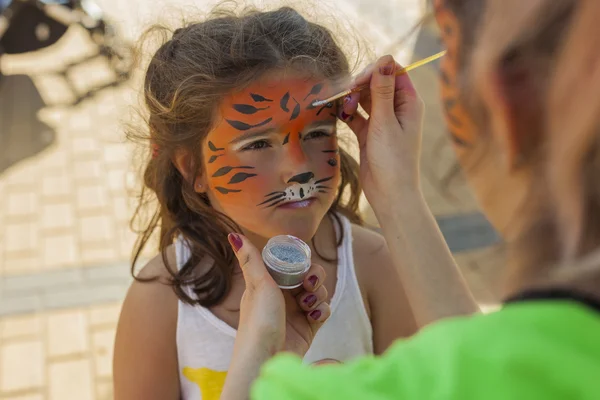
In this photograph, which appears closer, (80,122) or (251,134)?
(251,134)

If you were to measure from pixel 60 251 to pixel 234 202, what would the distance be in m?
2.22

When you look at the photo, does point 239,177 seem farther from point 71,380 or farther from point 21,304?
point 21,304

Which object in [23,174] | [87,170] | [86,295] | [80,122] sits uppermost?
[80,122]

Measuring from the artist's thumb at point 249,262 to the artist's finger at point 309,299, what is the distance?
0.47 ft

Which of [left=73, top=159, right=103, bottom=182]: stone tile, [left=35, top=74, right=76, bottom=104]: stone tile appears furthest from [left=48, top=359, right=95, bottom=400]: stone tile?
[left=35, top=74, right=76, bottom=104]: stone tile

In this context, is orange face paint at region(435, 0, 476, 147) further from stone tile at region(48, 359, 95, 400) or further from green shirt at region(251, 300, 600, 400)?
stone tile at region(48, 359, 95, 400)

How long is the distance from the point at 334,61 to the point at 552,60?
2.79 ft

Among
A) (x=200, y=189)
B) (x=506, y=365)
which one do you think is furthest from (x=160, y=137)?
(x=506, y=365)

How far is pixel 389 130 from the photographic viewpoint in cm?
136

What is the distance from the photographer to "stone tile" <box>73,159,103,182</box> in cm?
389

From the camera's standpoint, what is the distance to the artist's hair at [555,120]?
633 mm

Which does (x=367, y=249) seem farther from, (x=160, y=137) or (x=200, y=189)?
(x=160, y=137)

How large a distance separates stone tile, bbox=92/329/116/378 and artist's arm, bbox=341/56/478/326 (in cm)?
174

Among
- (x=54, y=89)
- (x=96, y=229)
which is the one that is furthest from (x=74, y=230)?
(x=54, y=89)
